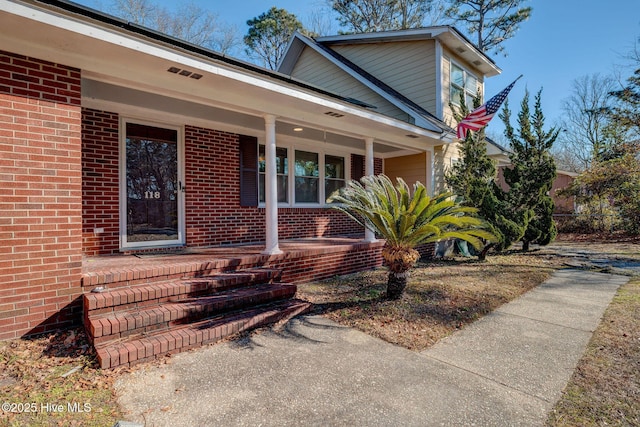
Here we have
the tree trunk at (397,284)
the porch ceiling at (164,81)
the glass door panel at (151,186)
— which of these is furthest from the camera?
the glass door panel at (151,186)

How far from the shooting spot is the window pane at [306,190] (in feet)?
26.6

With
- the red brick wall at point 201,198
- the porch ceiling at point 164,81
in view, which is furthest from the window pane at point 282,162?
the red brick wall at point 201,198

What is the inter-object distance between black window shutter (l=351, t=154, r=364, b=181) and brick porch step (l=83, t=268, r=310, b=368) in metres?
5.30

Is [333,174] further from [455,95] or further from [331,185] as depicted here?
[455,95]

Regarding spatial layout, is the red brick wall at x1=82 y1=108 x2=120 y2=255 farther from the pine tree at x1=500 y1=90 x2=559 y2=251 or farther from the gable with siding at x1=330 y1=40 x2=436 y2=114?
the pine tree at x1=500 y1=90 x2=559 y2=251

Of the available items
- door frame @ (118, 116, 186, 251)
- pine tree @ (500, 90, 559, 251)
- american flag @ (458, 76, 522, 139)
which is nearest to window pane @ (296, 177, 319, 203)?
door frame @ (118, 116, 186, 251)

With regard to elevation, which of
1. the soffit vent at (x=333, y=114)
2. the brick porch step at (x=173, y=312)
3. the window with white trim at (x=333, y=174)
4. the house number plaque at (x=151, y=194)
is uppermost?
the soffit vent at (x=333, y=114)

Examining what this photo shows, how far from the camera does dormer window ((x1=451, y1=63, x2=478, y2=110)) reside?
33.4 feet

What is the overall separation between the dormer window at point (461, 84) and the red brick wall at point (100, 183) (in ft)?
29.8

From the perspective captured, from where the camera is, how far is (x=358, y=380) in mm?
2686

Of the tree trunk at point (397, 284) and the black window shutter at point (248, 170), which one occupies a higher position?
the black window shutter at point (248, 170)

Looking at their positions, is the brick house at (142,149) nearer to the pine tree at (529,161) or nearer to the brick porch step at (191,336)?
the brick porch step at (191,336)

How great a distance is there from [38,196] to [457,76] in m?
10.8

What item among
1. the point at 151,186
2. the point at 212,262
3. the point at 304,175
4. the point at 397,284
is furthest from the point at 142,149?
the point at 397,284
